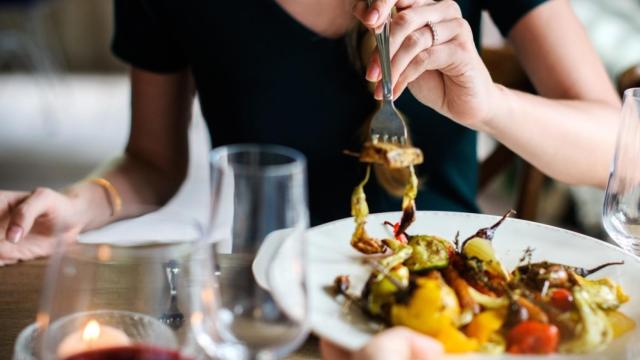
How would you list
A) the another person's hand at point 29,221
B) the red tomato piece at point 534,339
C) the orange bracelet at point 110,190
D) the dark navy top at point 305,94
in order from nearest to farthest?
the red tomato piece at point 534,339
the another person's hand at point 29,221
the orange bracelet at point 110,190
the dark navy top at point 305,94

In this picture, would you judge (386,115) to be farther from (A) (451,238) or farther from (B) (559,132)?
(B) (559,132)

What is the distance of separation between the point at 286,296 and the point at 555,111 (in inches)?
28.7

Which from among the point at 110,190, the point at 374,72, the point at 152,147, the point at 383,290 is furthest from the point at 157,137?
the point at 383,290

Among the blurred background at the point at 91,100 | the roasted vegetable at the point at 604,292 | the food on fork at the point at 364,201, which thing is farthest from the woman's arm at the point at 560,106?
the roasted vegetable at the point at 604,292

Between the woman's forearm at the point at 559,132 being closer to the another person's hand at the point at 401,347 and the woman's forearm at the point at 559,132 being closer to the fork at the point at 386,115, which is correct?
the fork at the point at 386,115

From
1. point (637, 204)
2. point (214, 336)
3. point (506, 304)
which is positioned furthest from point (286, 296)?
point (637, 204)

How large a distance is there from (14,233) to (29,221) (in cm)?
3

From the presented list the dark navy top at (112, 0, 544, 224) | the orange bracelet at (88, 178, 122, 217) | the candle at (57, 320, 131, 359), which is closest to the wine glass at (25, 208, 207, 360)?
the candle at (57, 320, 131, 359)

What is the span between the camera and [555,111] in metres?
1.16

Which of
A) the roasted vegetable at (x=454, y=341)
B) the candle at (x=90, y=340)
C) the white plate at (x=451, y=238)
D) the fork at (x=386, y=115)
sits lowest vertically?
the white plate at (x=451, y=238)

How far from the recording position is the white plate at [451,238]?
67cm

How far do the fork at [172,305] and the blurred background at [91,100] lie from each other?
3.38 ft

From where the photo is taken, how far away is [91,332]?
59 cm

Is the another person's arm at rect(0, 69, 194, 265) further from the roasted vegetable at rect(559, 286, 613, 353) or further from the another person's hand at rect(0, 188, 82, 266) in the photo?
the roasted vegetable at rect(559, 286, 613, 353)
